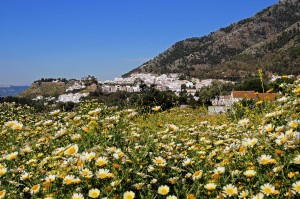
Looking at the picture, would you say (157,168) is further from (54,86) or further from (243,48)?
(243,48)

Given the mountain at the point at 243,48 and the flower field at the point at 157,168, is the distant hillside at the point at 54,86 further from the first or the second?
the flower field at the point at 157,168

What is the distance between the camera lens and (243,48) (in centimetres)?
16962

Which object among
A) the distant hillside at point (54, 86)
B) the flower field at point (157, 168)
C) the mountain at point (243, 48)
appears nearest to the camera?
the flower field at point (157, 168)

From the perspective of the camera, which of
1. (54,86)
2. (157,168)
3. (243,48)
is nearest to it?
(157,168)

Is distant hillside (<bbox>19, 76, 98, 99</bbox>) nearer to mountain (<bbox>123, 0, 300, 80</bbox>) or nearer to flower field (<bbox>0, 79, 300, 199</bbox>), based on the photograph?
mountain (<bbox>123, 0, 300, 80</bbox>)

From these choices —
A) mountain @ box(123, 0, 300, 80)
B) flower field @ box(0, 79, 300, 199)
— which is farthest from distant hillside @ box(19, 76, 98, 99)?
flower field @ box(0, 79, 300, 199)

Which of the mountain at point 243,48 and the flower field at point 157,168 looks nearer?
the flower field at point 157,168

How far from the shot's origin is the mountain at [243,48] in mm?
126812

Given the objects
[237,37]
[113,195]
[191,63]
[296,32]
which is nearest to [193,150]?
[113,195]

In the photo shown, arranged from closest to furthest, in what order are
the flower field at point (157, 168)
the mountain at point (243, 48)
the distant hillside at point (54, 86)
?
the flower field at point (157, 168) → the mountain at point (243, 48) → the distant hillside at point (54, 86)

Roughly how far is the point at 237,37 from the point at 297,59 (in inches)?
3058

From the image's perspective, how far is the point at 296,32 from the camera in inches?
5330

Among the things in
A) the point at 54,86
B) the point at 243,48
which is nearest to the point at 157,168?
the point at 54,86

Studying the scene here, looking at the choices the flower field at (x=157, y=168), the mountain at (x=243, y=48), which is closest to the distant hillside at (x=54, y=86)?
the mountain at (x=243, y=48)
